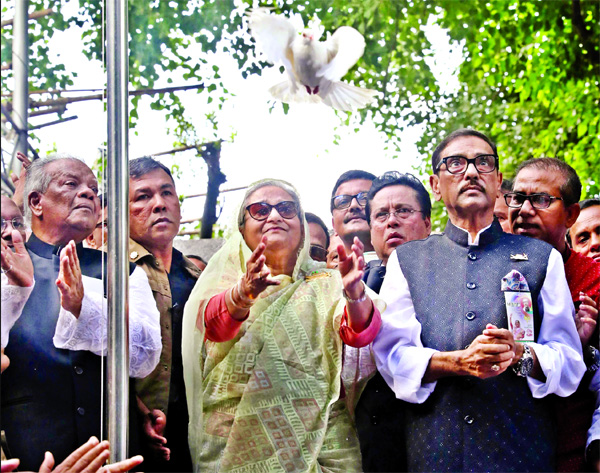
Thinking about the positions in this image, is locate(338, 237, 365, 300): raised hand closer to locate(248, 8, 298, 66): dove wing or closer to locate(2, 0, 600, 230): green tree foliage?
locate(2, 0, 600, 230): green tree foliage

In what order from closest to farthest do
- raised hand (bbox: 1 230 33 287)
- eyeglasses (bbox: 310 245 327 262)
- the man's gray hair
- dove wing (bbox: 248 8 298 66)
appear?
raised hand (bbox: 1 230 33 287) < the man's gray hair < dove wing (bbox: 248 8 298 66) < eyeglasses (bbox: 310 245 327 262)

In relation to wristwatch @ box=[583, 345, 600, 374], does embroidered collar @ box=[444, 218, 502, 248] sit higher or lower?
higher

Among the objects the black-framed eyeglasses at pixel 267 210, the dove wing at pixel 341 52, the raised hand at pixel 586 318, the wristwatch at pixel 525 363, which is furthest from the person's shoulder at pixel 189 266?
the raised hand at pixel 586 318

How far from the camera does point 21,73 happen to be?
7.55ft

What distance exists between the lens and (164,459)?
250 cm

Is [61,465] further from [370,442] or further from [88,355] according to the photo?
[370,442]

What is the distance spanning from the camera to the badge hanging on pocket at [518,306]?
2.52 meters

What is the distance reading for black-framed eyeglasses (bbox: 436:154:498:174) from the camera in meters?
2.70

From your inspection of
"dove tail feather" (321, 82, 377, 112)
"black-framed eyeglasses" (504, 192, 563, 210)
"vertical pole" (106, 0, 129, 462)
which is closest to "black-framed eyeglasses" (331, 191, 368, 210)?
"dove tail feather" (321, 82, 377, 112)

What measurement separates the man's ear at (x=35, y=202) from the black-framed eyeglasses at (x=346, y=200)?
0.93 m

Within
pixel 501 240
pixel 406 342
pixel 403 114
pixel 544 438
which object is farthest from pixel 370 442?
pixel 403 114

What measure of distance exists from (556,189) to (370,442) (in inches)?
42.1

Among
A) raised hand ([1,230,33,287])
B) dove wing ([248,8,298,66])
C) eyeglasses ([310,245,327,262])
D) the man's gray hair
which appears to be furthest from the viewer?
eyeglasses ([310,245,327,262])

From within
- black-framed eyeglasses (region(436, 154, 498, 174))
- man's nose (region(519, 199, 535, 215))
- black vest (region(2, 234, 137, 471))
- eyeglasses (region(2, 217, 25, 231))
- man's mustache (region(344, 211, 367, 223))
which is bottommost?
black vest (region(2, 234, 137, 471))
